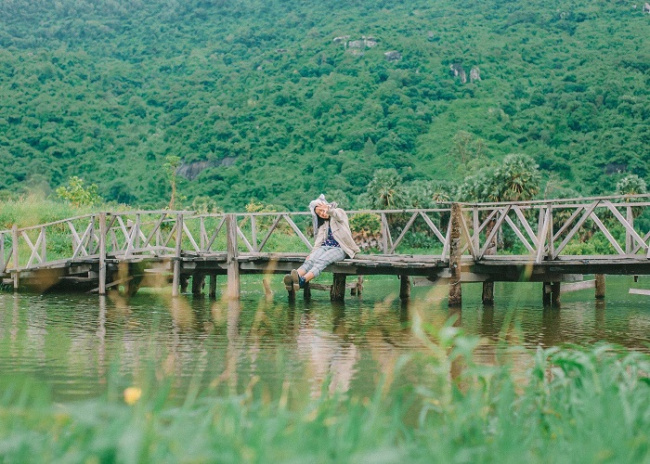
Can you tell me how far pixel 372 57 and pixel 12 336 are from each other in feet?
203

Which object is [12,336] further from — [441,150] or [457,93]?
[457,93]

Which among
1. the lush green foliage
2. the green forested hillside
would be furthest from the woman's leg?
the green forested hillside

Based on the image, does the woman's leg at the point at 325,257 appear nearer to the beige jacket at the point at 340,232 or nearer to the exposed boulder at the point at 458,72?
the beige jacket at the point at 340,232

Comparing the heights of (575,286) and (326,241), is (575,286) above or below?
below

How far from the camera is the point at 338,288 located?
742 inches

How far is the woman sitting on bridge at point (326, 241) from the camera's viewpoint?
15031mm

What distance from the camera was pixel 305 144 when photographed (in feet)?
193

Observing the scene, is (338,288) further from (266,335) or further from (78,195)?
(78,195)

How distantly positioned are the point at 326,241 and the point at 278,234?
18.8 m

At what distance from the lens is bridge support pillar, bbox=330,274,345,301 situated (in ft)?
61.6

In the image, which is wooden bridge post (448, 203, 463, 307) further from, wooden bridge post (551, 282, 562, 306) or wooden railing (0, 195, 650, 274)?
wooden bridge post (551, 282, 562, 306)

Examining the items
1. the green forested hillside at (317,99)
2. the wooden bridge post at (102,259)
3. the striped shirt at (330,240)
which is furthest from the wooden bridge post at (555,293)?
the green forested hillside at (317,99)

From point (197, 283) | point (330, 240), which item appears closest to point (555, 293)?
point (330, 240)

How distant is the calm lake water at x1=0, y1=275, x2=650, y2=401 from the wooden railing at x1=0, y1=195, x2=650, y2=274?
3.70 feet
